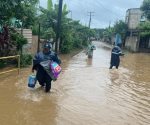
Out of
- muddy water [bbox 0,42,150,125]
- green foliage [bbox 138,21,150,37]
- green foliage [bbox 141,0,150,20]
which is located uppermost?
green foliage [bbox 141,0,150,20]

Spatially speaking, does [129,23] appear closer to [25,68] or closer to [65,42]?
[65,42]

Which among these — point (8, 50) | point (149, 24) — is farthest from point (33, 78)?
point (149, 24)

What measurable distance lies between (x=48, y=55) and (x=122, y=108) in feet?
9.09

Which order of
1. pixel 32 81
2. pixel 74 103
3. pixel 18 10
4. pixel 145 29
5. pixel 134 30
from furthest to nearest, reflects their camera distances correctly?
pixel 134 30, pixel 145 29, pixel 18 10, pixel 32 81, pixel 74 103

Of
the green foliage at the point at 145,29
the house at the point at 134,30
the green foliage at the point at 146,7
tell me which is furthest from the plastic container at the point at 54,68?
the house at the point at 134,30

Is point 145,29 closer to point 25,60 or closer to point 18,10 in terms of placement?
point 25,60

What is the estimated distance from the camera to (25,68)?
1509cm

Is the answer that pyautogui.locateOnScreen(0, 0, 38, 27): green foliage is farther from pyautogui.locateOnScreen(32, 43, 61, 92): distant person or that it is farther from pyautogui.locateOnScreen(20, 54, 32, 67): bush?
pyautogui.locateOnScreen(32, 43, 61, 92): distant person

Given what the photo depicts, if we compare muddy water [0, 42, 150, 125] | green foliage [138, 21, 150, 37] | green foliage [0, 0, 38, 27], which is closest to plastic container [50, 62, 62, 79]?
muddy water [0, 42, 150, 125]

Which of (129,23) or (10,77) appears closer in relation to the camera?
(10,77)

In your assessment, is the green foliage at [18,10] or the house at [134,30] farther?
the house at [134,30]

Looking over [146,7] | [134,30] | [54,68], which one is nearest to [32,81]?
[54,68]

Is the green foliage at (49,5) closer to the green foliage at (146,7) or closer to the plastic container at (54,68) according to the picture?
the green foliage at (146,7)

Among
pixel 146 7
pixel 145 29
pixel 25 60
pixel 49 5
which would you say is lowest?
pixel 25 60
